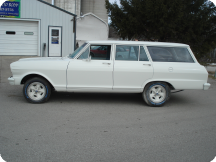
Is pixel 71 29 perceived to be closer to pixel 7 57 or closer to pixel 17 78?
pixel 7 57

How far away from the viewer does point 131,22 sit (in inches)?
533

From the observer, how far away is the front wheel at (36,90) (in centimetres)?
642

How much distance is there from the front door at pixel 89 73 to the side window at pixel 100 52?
41mm

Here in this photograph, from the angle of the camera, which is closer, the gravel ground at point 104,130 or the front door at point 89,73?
the gravel ground at point 104,130

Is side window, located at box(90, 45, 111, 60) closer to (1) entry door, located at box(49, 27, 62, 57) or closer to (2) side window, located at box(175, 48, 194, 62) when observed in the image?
(2) side window, located at box(175, 48, 194, 62)

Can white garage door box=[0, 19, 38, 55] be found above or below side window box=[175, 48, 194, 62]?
above

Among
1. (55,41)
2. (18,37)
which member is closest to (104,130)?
(55,41)

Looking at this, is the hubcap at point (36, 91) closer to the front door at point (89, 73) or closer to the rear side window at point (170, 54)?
the front door at point (89, 73)

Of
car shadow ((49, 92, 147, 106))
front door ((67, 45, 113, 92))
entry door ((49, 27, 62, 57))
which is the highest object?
entry door ((49, 27, 62, 57))

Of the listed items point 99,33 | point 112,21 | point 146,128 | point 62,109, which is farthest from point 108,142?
point 99,33

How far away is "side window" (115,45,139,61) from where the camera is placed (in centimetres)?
663

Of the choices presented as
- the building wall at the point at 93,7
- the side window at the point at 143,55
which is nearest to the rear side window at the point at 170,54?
the side window at the point at 143,55

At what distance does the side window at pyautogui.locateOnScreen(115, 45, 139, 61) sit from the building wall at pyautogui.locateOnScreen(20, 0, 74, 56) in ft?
32.6

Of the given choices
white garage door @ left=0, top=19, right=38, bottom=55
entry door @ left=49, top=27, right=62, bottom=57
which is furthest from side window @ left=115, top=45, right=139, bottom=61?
white garage door @ left=0, top=19, right=38, bottom=55
